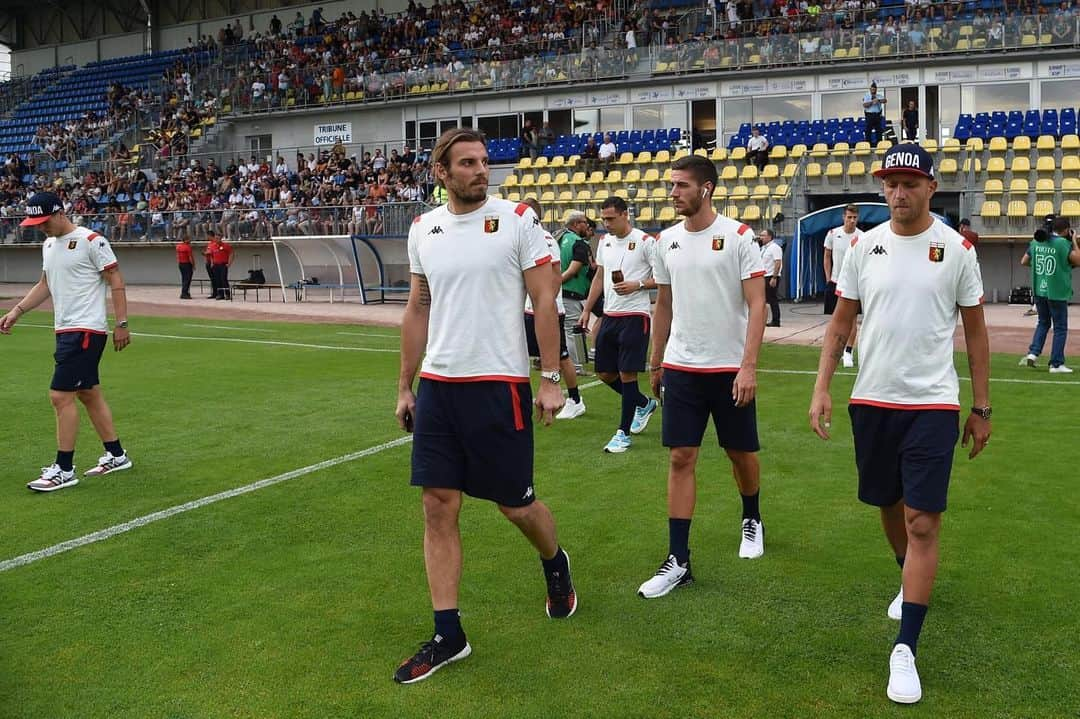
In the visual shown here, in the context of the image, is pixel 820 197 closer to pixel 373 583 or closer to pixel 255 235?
pixel 255 235

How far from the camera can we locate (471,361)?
15.2 feet

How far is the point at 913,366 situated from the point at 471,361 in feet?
6.11

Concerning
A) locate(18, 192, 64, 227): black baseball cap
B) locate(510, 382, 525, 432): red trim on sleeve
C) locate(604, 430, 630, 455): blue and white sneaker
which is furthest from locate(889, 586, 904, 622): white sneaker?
locate(18, 192, 64, 227): black baseball cap

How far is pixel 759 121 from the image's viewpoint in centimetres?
3145

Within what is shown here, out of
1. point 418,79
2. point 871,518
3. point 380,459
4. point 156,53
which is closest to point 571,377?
point 380,459

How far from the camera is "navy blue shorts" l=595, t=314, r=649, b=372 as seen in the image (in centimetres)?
924

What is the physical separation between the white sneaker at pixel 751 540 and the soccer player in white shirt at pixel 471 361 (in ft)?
6.00

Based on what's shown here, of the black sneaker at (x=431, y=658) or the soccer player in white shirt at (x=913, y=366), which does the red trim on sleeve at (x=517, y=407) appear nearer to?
Result: the black sneaker at (x=431, y=658)

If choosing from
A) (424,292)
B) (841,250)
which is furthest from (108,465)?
(841,250)

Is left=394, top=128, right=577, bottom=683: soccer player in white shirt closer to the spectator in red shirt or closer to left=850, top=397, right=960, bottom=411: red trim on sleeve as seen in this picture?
left=850, top=397, right=960, bottom=411: red trim on sleeve

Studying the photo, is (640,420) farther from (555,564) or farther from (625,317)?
(555,564)

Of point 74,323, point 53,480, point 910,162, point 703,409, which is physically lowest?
point 53,480

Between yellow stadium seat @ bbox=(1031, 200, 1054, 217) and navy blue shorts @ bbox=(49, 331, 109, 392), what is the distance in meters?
20.9

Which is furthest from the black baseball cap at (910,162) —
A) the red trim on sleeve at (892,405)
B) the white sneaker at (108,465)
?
the white sneaker at (108,465)
